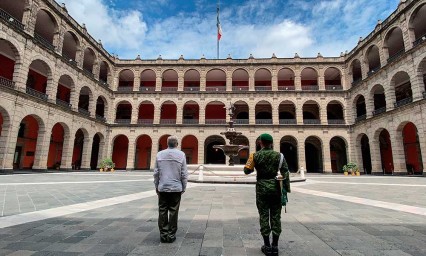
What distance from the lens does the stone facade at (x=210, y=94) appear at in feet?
52.7

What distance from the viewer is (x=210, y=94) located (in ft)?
87.7

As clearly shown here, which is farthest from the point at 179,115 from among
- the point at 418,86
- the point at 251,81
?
the point at 418,86

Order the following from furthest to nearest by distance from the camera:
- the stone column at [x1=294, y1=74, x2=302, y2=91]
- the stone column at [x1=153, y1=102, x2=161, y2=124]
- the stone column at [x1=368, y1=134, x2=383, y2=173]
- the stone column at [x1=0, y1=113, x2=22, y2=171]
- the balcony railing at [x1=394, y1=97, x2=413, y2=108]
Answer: the stone column at [x1=153, y1=102, x2=161, y2=124] → the stone column at [x1=294, y1=74, x2=302, y2=91] → the stone column at [x1=368, y1=134, x2=383, y2=173] → the balcony railing at [x1=394, y1=97, x2=413, y2=108] → the stone column at [x1=0, y1=113, x2=22, y2=171]

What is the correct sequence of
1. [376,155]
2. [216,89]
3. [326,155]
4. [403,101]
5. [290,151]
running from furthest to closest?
[290,151]
[216,89]
[326,155]
[376,155]
[403,101]

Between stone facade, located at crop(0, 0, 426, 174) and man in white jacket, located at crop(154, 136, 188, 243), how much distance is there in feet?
53.5

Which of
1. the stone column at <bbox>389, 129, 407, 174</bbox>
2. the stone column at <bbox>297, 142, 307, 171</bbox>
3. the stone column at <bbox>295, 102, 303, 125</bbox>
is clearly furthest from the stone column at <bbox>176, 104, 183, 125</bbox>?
the stone column at <bbox>389, 129, 407, 174</bbox>

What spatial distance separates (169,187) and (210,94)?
24111 millimetres

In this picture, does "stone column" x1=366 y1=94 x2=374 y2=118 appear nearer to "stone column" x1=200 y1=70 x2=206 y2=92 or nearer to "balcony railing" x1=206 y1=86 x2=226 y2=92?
"balcony railing" x1=206 y1=86 x2=226 y2=92

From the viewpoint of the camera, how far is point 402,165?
59.5ft

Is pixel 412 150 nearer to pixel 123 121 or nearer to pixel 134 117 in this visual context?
pixel 134 117

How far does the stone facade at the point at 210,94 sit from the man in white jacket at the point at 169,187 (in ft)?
53.5

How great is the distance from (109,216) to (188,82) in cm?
2708

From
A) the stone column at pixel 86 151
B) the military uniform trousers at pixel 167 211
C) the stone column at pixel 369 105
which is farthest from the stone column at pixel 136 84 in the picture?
the military uniform trousers at pixel 167 211

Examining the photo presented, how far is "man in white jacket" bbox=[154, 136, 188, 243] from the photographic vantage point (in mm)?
3052
